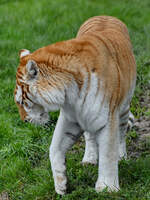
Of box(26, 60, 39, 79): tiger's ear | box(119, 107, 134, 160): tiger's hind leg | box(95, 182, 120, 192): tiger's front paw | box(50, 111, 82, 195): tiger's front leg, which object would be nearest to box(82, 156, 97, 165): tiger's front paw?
box(119, 107, 134, 160): tiger's hind leg

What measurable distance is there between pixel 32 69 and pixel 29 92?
0.18 meters

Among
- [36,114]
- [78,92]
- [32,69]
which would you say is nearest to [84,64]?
[78,92]

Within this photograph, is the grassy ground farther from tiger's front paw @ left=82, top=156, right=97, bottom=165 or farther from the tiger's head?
the tiger's head

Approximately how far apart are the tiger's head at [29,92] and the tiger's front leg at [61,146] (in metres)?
0.21

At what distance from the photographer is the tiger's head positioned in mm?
3404

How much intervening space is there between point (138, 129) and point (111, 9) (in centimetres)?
385

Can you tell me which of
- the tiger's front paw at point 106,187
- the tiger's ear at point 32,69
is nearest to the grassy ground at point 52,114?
the tiger's front paw at point 106,187

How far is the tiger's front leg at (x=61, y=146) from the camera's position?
12.6ft

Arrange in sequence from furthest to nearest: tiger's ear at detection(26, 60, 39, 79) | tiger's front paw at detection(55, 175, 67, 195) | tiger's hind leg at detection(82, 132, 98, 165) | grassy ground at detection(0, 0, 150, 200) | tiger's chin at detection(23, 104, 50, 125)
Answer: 1. tiger's hind leg at detection(82, 132, 98, 165)
2. grassy ground at detection(0, 0, 150, 200)
3. tiger's front paw at detection(55, 175, 67, 195)
4. tiger's chin at detection(23, 104, 50, 125)
5. tiger's ear at detection(26, 60, 39, 79)

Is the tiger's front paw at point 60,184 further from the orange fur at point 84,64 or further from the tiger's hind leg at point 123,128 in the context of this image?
the tiger's hind leg at point 123,128

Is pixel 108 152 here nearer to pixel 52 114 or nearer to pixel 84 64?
pixel 84 64

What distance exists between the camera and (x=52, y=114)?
5.30 metres

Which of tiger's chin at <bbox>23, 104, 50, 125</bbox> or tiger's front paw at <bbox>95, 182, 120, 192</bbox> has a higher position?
tiger's chin at <bbox>23, 104, 50, 125</bbox>

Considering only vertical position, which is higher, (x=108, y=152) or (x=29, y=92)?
(x=29, y=92)
